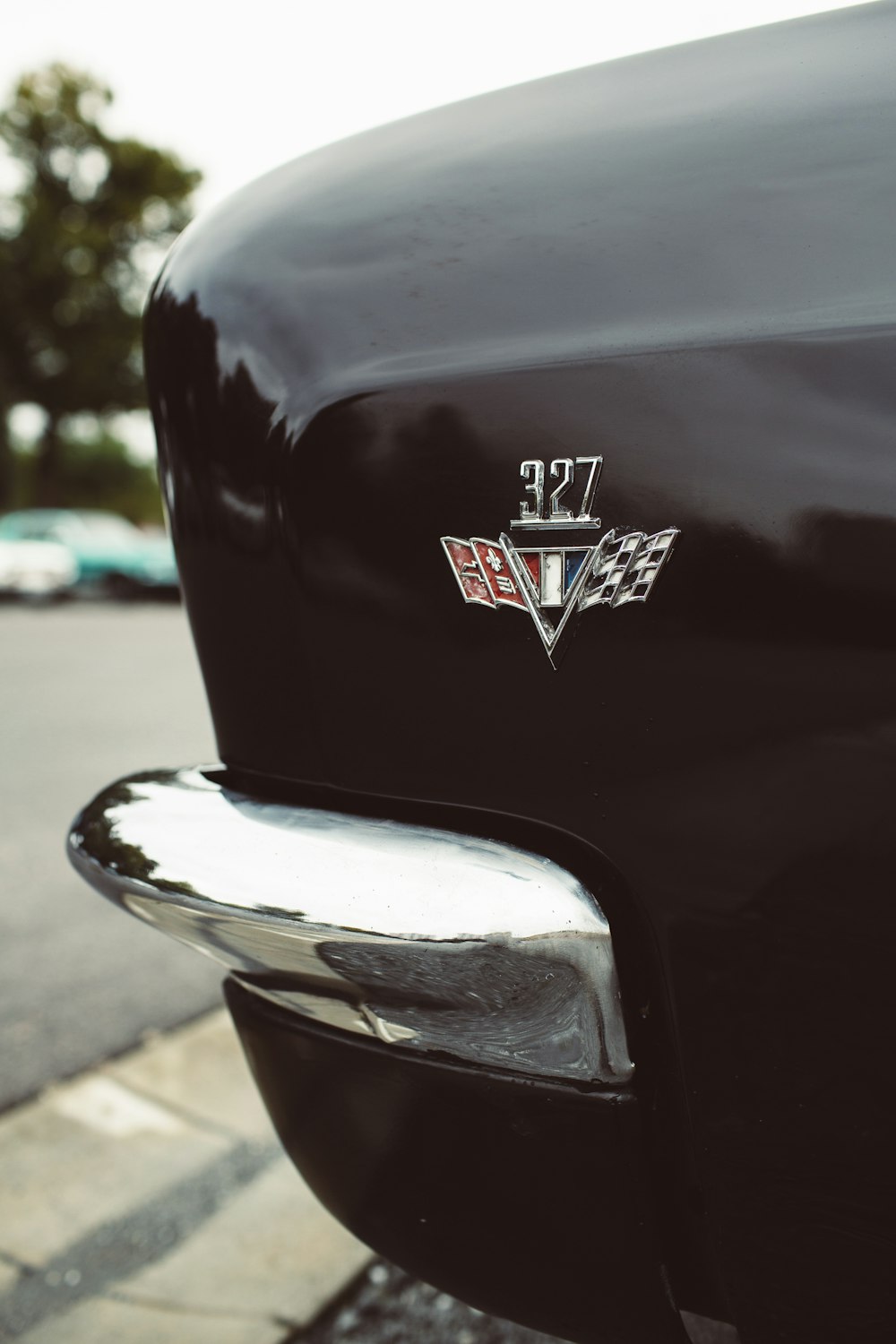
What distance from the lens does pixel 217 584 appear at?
1.00 meters

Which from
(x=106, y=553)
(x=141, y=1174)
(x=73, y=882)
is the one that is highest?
(x=141, y=1174)

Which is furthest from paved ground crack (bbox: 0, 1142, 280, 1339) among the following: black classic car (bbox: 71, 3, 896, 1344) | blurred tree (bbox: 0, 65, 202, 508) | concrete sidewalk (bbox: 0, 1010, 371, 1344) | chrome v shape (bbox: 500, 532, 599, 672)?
blurred tree (bbox: 0, 65, 202, 508)

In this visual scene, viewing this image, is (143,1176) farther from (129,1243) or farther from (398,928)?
(398,928)

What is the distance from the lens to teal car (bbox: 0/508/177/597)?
17.3 meters

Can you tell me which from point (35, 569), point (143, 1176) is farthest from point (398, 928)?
point (35, 569)

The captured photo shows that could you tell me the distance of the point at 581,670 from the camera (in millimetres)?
795

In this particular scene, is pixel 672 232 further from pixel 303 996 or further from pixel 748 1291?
pixel 748 1291

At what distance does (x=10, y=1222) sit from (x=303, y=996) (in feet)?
4.49

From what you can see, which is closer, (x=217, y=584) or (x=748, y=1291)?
(x=748, y=1291)

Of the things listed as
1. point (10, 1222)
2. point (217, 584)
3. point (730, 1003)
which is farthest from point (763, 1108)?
point (10, 1222)

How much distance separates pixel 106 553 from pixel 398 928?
17.6 metres

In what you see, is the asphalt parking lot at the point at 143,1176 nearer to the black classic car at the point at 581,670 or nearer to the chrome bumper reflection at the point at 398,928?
the black classic car at the point at 581,670

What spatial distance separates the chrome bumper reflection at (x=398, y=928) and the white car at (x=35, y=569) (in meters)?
17.2

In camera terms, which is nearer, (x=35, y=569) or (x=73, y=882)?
(x=73, y=882)
